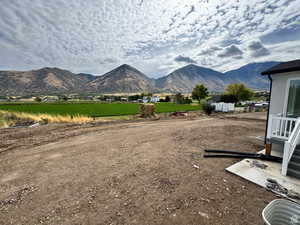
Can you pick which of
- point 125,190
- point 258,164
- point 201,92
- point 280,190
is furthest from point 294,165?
point 201,92

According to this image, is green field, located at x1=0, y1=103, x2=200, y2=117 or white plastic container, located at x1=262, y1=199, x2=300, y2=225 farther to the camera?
green field, located at x1=0, y1=103, x2=200, y2=117

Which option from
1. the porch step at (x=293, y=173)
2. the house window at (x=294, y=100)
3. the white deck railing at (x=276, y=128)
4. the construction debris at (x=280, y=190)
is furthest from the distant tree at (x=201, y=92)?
the construction debris at (x=280, y=190)

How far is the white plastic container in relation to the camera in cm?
182

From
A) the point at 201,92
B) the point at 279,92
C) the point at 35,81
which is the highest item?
the point at 35,81

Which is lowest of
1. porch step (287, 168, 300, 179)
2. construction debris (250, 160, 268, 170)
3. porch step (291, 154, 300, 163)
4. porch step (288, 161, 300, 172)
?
construction debris (250, 160, 268, 170)

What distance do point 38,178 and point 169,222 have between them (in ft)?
12.7

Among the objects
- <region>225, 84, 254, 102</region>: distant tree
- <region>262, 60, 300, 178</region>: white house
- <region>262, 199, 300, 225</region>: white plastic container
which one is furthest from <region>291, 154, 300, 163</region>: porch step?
<region>225, 84, 254, 102</region>: distant tree

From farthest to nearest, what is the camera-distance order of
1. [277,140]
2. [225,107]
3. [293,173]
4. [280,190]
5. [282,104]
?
[225,107], [282,104], [277,140], [293,173], [280,190]

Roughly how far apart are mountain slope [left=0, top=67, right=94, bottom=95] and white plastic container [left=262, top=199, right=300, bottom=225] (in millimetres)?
142661

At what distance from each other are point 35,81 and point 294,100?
17432cm

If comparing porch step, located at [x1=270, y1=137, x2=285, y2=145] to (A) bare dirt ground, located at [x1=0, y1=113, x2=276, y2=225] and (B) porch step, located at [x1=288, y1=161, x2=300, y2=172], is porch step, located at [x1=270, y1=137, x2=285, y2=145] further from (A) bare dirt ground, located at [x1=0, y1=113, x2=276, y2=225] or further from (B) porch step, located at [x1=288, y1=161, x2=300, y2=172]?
(B) porch step, located at [x1=288, y1=161, x2=300, y2=172]

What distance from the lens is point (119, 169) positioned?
4277mm

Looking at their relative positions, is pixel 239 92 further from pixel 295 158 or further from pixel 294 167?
pixel 294 167

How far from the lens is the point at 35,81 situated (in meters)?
131
